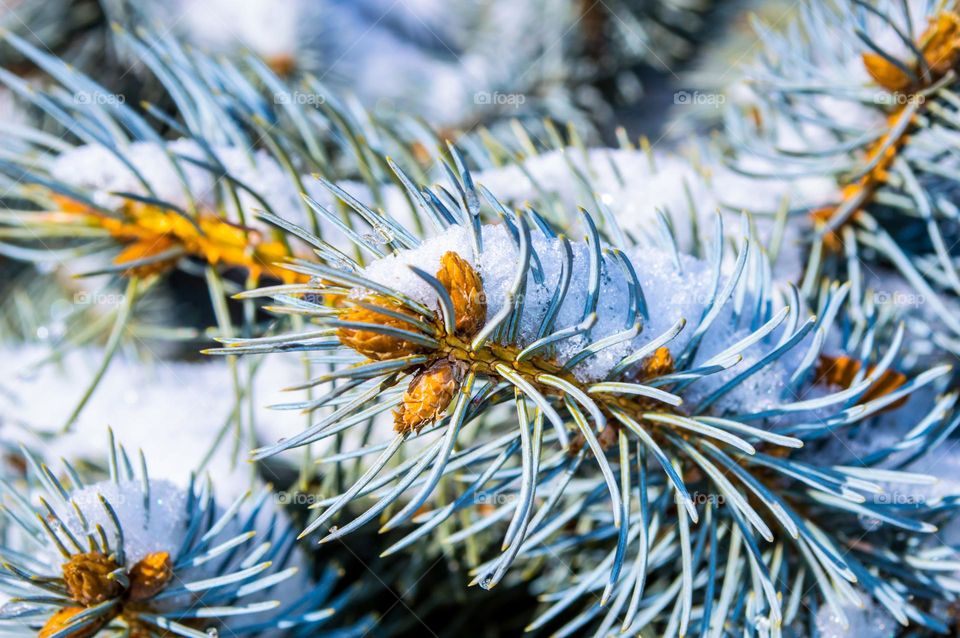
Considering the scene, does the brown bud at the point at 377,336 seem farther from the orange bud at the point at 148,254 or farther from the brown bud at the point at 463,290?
the orange bud at the point at 148,254

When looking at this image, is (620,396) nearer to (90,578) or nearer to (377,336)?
(377,336)

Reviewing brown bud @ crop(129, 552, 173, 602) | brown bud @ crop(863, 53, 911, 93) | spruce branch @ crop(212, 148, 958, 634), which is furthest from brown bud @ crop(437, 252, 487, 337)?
brown bud @ crop(863, 53, 911, 93)

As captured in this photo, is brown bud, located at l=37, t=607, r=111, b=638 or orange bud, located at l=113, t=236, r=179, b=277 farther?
orange bud, located at l=113, t=236, r=179, b=277

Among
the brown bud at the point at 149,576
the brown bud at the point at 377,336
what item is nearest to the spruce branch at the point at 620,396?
the brown bud at the point at 377,336

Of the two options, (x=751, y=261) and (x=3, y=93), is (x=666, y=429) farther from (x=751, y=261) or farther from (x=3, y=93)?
(x=3, y=93)

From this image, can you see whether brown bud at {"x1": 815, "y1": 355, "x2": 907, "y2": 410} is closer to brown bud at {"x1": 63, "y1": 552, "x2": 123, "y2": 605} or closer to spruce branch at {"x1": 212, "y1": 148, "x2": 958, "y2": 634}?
spruce branch at {"x1": 212, "y1": 148, "x2": 958, "y2": 634}

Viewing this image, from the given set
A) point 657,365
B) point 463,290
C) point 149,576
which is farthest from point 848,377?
point 149,576

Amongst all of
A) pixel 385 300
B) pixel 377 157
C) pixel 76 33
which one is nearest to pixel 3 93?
pixel 76 33
